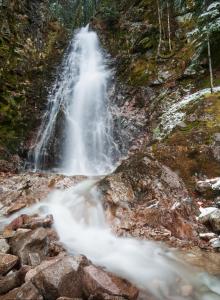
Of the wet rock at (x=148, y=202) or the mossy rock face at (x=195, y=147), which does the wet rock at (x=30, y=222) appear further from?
the mossy rock face at (x=195, y=147)

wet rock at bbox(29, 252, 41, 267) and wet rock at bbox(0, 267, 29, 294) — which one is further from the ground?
wet rock at bbox(29, 252, 41, 267)

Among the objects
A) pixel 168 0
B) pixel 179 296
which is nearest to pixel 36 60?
pixel 168 0

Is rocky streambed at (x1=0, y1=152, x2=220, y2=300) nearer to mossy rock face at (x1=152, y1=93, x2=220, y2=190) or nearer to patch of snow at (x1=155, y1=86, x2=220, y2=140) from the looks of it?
mossy rock face at (x1=152, y1=93, x2=220, y2=190)

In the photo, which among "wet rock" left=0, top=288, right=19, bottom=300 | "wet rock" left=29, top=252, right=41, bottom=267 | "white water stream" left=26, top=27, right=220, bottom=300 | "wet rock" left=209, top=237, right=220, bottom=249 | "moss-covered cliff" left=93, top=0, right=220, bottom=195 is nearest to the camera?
"wet rock" left=0, top=288, right=19, bottom=300

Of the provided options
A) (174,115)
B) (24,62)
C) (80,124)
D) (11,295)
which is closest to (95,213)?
(11,295)

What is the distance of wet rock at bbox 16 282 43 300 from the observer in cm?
509

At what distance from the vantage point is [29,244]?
22.4 feet

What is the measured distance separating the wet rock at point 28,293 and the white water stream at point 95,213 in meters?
1.83

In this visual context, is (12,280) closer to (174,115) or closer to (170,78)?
(174,115)

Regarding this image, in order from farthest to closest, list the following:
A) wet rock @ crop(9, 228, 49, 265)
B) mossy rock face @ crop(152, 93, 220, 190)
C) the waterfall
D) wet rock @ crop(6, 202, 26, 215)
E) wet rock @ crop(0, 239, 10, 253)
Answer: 1. the waterfall
2. mossy rock face @ crop(152, 93, 220, 190)
3. wet rock @ crop(6, 202, 26, 215)
4. wet rock @ crop(0, 239, 10, 253)
5. wet rock @ crop(9, 228, 49, 265)

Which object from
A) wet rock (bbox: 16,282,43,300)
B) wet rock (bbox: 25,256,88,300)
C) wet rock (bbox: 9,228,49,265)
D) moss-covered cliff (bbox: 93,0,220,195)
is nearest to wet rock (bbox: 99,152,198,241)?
moss-covered cliff (bbox: 93,0,220,195)

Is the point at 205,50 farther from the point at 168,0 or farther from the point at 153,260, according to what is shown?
the point at 153,260

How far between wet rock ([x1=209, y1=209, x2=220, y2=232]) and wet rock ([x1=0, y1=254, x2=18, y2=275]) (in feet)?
15.1

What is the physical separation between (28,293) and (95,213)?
12.6ft
